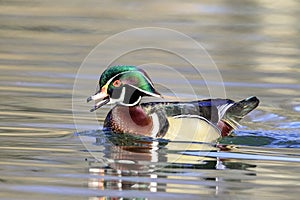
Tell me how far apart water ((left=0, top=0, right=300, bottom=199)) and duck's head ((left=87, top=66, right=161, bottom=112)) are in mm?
350

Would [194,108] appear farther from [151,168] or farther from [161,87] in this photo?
[161,87]

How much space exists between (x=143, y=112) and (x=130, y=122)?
6.1 inches

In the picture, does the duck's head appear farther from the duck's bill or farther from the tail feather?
the tail feather

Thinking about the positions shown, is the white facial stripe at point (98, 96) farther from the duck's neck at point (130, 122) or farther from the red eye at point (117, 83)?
the duck's neck at point (130, 122)

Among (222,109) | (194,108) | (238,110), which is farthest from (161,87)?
(194,108)

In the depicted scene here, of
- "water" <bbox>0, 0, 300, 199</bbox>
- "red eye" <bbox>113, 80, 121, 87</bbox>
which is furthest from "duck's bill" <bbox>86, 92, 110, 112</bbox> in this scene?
"water" <bbox>0, 0, 300, 199</bbox>

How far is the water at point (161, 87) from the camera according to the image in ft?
26.9

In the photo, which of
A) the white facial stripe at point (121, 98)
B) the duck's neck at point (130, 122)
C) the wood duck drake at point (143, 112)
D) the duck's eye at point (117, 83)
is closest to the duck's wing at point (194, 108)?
the wood duck drake at point (143, 112)

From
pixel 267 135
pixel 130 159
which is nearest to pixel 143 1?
pixel 267 135

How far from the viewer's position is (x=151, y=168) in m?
8.79

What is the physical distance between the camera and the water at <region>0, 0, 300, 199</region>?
8203mm

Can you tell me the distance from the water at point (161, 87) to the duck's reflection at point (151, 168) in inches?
0.4

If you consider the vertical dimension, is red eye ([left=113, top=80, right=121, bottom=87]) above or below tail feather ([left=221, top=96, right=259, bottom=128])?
above

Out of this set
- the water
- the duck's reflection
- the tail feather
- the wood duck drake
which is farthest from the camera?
the tail feather
